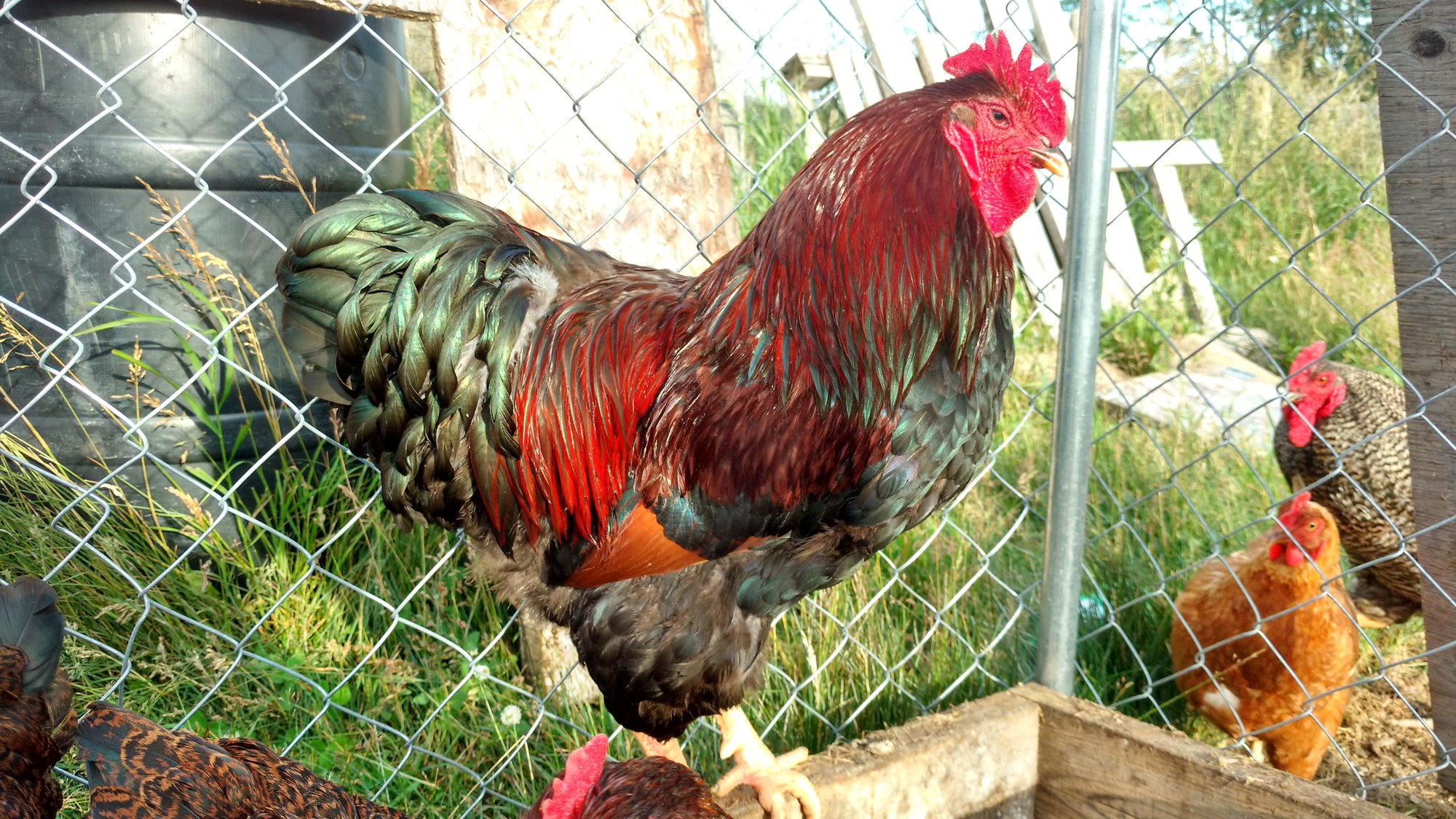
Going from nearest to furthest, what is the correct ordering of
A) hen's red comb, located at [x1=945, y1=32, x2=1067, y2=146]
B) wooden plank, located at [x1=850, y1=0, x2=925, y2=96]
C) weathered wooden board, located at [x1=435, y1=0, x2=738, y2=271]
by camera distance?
hen's red comb, located at [x1=945, y1=32, x2=1067, y2=146], weathered wooden board, located at [x1=435, y1=0, x2=738, y2=271], wooden plank, located at [x1=850, y1=0, x2=925, y2=96]

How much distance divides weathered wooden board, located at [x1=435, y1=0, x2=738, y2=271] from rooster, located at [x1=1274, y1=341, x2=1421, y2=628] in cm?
240

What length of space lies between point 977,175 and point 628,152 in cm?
105

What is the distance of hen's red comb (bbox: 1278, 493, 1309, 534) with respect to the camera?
3.02m

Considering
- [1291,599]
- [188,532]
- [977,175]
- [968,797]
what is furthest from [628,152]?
[1291,599]

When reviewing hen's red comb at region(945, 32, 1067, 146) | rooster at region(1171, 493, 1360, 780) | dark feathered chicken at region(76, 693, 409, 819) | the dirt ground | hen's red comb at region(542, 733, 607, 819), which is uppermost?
hen's red comb at region(945, 32, 1067, 146)

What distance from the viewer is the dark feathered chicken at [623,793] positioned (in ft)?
5.62

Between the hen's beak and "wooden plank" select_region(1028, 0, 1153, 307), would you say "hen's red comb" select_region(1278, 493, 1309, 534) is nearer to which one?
the hen's beak

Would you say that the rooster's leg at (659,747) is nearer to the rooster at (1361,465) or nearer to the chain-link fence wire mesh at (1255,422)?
the chain-link fence wire mesh at (1255,422)

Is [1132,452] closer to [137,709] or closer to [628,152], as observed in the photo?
[628,152]

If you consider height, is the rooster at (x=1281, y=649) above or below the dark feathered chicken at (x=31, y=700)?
below

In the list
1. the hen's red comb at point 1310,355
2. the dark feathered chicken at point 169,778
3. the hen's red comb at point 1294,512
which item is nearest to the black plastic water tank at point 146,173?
the dark feathered chicken at point 169,778

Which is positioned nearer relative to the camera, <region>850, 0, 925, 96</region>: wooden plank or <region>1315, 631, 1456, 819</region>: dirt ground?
<region>1315, 631, 1456, 819</region>: dirt ground

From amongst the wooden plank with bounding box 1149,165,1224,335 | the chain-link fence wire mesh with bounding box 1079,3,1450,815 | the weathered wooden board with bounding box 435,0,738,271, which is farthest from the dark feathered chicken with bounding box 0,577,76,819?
the wooden plank with bounding box 1149,165,1224,335

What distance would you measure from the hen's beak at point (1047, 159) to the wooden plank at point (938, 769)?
4.11ft
